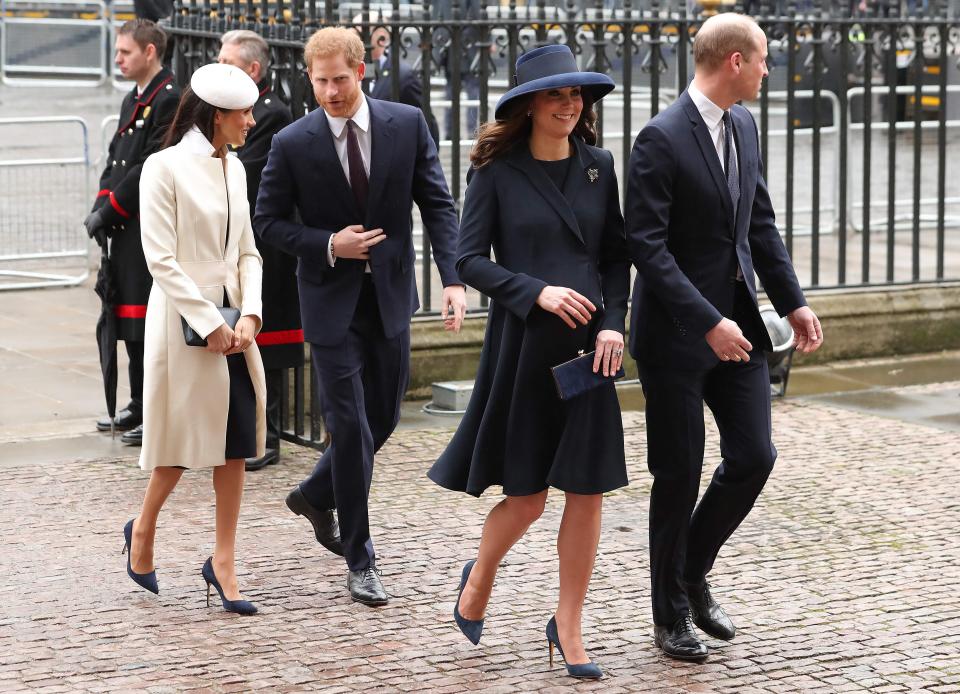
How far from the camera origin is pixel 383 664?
5008 millimetres

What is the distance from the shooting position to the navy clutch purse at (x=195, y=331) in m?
5.34

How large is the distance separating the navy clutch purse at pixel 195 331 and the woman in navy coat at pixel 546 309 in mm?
849

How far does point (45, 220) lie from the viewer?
13227 millimetres

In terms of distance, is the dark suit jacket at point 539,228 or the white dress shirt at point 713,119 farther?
the white dress shirt at point 713,119

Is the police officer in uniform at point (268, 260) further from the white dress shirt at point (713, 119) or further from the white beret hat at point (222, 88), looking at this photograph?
the white dress shirt at point (713, 119)

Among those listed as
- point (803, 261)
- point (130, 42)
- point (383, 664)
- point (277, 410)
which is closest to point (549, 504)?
point (277, 410)

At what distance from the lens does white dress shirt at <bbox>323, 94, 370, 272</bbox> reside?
5.81 meters

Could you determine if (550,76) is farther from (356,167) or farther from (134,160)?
(134,160)

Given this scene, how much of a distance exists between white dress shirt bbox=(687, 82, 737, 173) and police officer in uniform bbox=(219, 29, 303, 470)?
256 cm

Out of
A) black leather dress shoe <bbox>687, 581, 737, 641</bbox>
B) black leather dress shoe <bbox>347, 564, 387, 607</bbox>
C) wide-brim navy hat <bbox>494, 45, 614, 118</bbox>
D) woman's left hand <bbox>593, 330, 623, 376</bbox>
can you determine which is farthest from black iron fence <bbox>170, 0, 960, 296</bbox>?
black leather dress shoe <bbox>687, 581, 737, 641</bbox>

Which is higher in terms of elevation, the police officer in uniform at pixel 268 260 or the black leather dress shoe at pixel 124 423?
the police officer in uniform at pixel 268 260

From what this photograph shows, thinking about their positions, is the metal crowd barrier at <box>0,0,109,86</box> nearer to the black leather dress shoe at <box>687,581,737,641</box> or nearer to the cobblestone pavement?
the cobblestone pavement

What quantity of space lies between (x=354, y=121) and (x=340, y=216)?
329 millimetres

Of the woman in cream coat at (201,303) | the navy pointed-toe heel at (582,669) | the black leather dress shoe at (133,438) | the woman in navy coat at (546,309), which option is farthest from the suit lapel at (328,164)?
the black leather dress shoe at (133,438)
